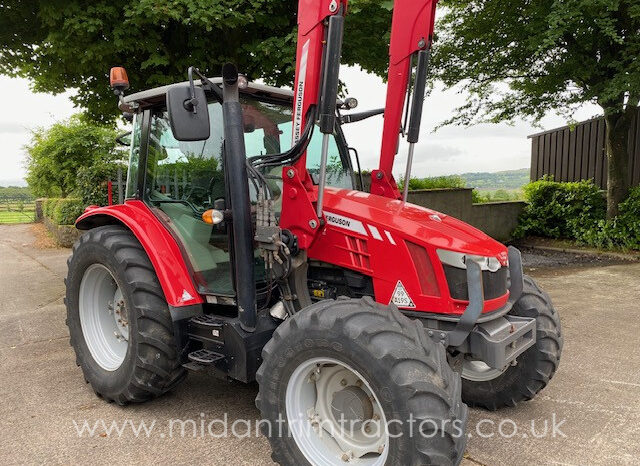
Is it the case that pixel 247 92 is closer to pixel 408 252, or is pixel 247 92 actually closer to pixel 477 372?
pixel 408 252

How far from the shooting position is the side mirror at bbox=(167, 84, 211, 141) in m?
2.60

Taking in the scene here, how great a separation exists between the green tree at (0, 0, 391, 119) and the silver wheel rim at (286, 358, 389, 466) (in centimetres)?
413

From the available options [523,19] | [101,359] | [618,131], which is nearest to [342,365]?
[101,359]

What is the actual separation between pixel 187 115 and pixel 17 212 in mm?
19526

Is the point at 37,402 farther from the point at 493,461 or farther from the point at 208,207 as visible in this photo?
the point at 493,461

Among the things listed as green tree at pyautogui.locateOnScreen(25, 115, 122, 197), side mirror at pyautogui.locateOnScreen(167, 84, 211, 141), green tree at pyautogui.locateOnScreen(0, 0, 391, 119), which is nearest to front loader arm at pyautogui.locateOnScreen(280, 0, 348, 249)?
side mirror at pyautogui.locateOnScreen(167, 84, 211, 141)

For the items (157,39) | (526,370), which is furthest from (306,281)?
(157,39)

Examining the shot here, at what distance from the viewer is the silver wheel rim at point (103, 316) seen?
3.71 metres

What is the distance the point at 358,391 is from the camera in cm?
251

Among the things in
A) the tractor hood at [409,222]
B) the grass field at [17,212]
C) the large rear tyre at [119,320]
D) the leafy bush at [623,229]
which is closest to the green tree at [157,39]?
the tractor hood at [409,222]

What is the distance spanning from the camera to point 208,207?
3221 mm

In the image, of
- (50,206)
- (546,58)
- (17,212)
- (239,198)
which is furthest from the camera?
(17,212)

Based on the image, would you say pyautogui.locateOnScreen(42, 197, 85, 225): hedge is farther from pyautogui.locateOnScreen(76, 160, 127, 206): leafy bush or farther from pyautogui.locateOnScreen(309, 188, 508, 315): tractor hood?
pyautogui.locateOnScreen(309, 188, 508, 315): tractor hood

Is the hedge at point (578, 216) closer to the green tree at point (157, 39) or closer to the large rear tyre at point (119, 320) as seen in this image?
the green tree at point (157, 39)
